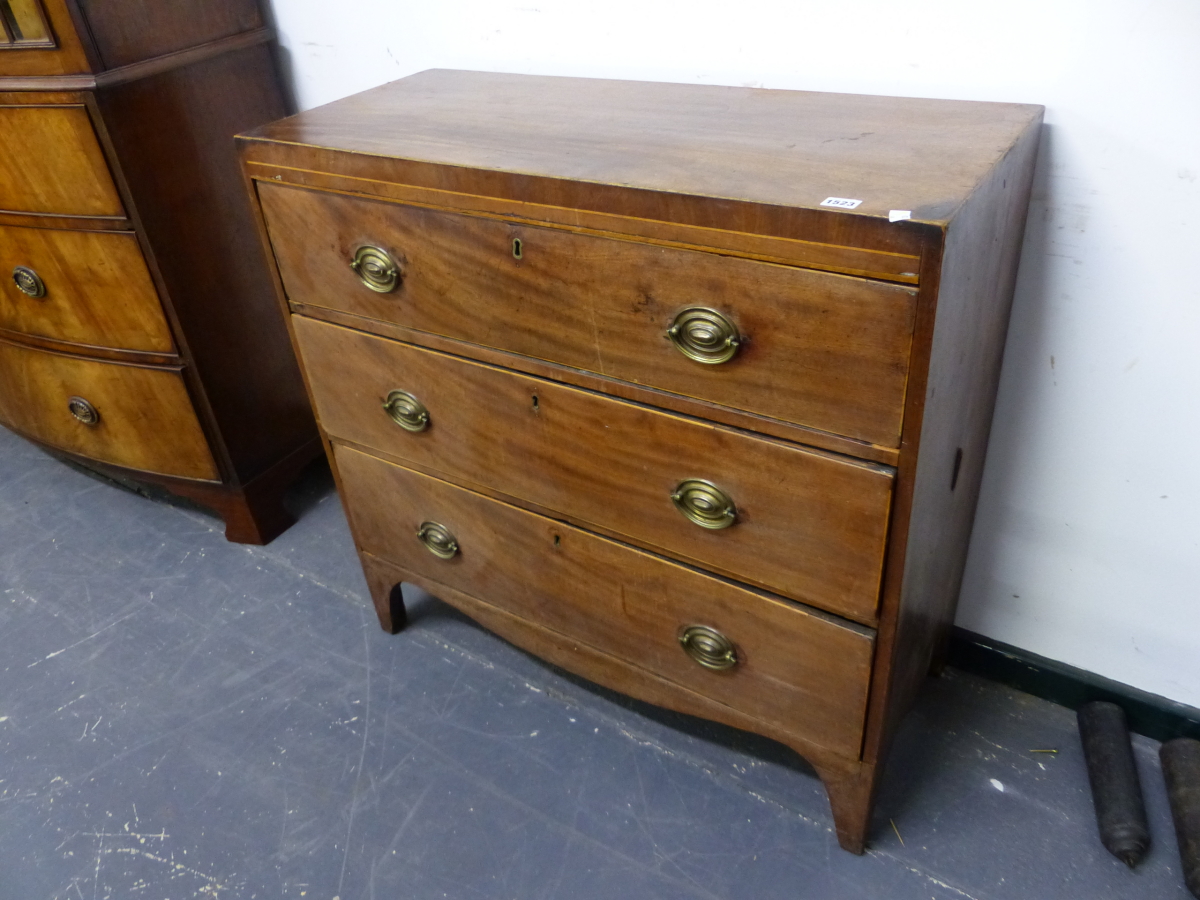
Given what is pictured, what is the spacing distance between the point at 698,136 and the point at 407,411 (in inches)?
20.6

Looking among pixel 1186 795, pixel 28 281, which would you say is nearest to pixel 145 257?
pixel 28 281

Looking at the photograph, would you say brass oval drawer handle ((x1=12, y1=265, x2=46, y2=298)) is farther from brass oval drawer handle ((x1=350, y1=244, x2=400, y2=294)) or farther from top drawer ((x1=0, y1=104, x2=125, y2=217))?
brass oval drawer handle ((x1=350, y1=244, x2=400, y2=294))

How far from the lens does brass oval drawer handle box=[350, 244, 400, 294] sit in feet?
3.56

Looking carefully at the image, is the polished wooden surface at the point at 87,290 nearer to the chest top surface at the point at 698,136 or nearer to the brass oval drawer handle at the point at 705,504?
the chest top surface at the point at 698,136

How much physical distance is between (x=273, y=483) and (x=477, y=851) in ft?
3.03

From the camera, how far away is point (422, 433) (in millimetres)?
1244

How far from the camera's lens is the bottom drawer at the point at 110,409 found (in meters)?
1.68

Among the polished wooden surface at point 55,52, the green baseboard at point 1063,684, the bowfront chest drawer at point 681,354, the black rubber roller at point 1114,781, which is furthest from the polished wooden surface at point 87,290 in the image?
the black rubber roller at point 1114,781

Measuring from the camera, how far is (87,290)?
5.19 feet

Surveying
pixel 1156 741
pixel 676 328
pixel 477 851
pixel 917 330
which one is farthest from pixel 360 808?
pixel 1156 741

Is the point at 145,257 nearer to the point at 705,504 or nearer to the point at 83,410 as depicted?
the point at 83,410

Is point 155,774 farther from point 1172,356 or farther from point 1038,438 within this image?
point 1172,356

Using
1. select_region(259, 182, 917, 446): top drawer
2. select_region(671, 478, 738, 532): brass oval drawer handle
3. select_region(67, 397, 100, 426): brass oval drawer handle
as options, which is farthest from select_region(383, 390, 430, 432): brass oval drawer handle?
select_region(67, 397, 100, 426): brass oval drawer handle

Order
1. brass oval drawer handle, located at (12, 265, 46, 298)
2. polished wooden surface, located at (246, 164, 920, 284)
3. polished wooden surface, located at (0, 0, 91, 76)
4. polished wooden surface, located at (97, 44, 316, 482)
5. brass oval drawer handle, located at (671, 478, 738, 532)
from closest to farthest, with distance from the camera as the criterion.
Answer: polished wooden surface, located at (246, 164, 920, 284)
brass oval drawer handle, located at (671, 478, 738, 532)
polished wooden surface, located at (0, 0, 91, 76)
polished wooden surface, located at (97, 44, 316, 482)
brass oval drawer handle, located at (12, 265, 46, 298)
